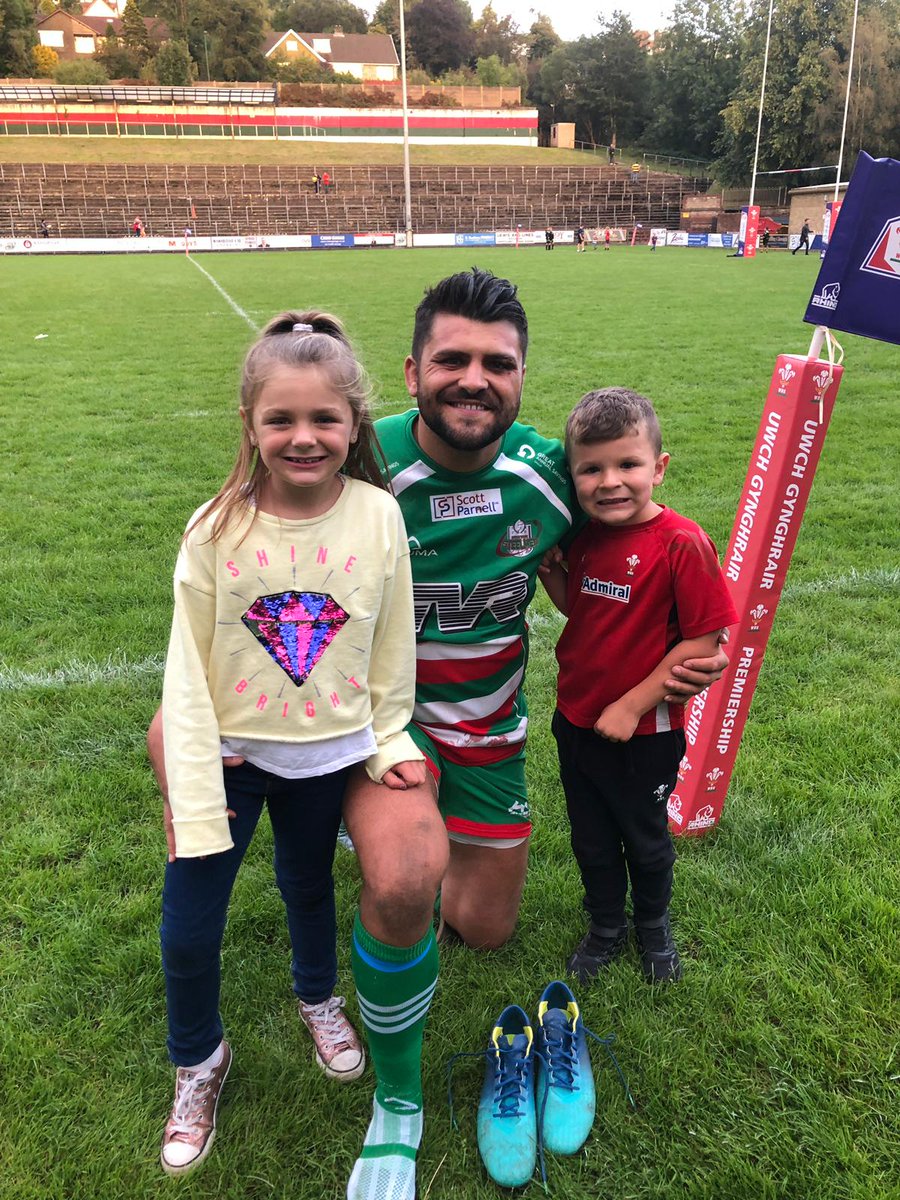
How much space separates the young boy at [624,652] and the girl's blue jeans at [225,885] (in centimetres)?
74

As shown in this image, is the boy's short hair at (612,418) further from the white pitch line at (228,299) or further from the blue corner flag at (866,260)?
the white pitch line at (228,299)

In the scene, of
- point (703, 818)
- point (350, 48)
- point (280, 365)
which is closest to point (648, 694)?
point (703, 818)

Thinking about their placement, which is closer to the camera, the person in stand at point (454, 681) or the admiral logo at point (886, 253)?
the person in stand at point (454, 681)

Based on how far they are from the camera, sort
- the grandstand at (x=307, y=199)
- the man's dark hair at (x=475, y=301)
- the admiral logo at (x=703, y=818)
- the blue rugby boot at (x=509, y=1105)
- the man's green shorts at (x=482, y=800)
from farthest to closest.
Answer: the grandstand at (x=307, y=199) → the admiral logo at (x=703, y=818) → the man's green shorts at (x=482, y=800) → the man's dark hair at (x=475, y=301) → the blue rugby boot at (x=509, y=1105)

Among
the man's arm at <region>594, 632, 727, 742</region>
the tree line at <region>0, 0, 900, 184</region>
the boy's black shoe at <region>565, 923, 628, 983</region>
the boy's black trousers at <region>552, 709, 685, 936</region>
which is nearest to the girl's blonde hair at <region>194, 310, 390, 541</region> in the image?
the man's arm at <region>594, 632, 727, 742</region>

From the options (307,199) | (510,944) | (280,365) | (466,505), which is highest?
(307,199)

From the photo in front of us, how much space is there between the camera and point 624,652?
2.24 m

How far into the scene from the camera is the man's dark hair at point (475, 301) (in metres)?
2.13

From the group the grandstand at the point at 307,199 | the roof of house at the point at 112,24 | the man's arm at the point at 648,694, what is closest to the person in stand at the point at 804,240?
the grandstand at the point at 307,199

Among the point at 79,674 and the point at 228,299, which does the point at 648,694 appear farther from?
the point at 228,299

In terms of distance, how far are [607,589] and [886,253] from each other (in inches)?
46.5

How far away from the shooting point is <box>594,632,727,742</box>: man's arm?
2164 millimetres

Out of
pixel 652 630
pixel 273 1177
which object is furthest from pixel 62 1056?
pixel 652 630

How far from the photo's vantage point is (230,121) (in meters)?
68.3
